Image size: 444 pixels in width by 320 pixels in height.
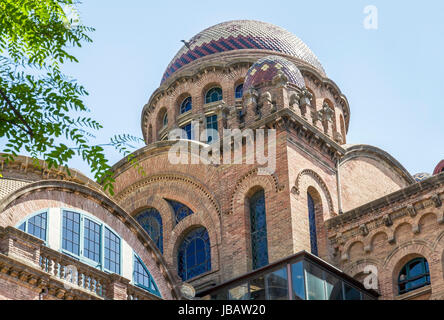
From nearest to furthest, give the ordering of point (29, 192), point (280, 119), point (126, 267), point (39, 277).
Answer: point (39, 277), point (29, 192), point (126, 267), point (280, 119)

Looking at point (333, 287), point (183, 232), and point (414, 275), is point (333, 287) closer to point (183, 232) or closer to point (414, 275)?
point (414, 275)

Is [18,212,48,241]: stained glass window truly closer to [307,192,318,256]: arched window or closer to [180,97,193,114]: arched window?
[307,192,318,256]: arched window

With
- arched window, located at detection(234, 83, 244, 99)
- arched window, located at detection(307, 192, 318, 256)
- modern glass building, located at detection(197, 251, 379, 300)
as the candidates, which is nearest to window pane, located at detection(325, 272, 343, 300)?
modern glass building, located at detection(197, 251, 379, 300)

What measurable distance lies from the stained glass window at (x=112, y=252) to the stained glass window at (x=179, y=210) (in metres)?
9.02

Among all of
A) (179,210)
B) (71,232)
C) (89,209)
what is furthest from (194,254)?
(71,232)

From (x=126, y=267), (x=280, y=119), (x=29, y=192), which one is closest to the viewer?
(x=29, y=192)

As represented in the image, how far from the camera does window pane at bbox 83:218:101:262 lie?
23.0 metres

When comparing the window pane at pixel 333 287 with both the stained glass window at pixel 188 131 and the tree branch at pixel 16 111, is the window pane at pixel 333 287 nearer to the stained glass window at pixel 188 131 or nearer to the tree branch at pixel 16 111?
the tree branch at pixel 16 111

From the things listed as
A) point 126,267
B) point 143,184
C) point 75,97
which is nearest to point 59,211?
point 126,267

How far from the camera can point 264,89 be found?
107 ft

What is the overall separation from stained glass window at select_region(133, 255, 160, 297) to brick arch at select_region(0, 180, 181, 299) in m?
0.13
